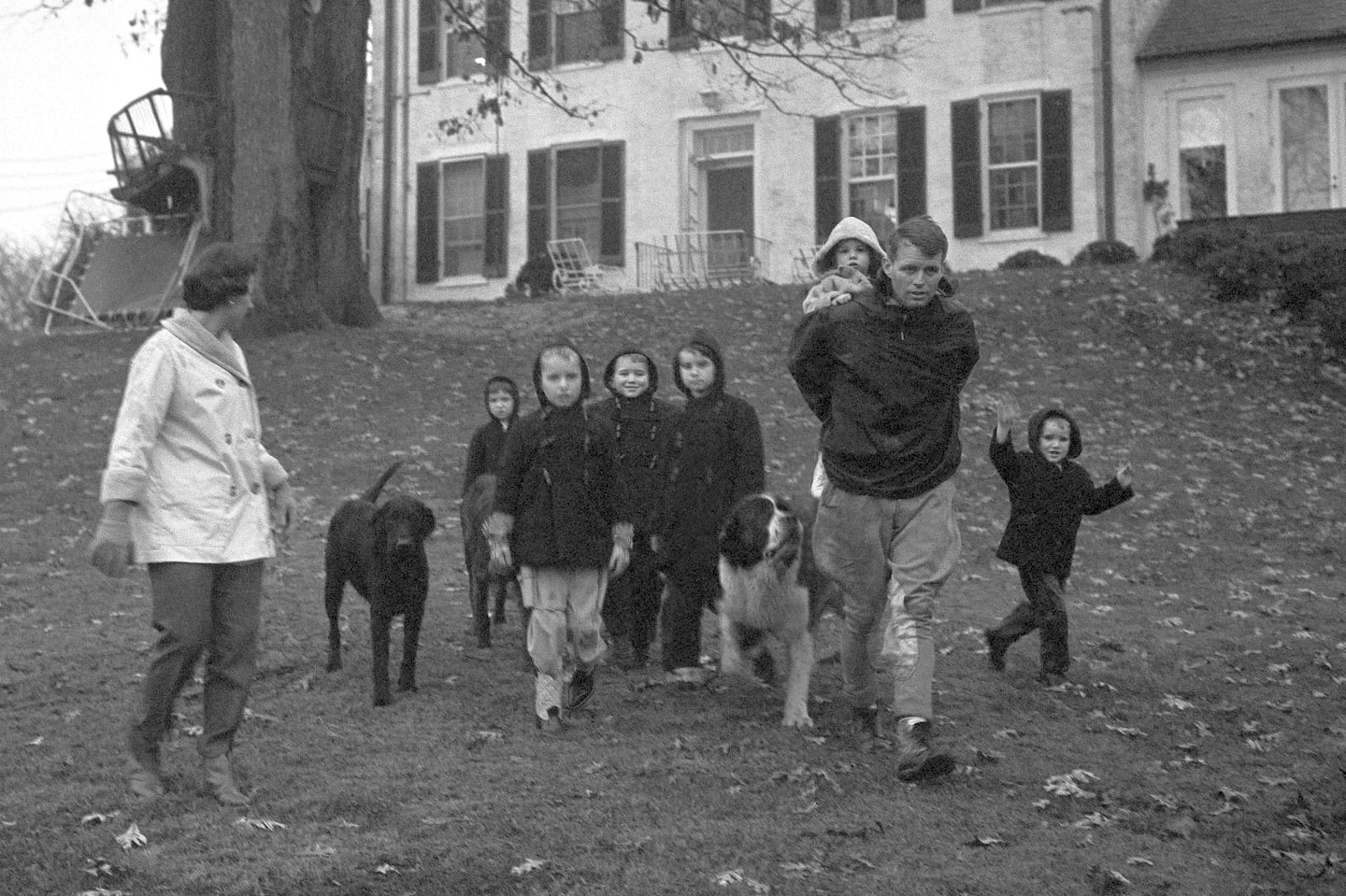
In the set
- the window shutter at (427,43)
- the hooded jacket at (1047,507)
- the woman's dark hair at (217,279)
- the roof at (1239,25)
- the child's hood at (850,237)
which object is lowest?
the hooded jacket at (1047,507)

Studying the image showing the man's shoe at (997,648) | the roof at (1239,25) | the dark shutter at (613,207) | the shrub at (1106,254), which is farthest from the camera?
the dark shutter at (613,207)

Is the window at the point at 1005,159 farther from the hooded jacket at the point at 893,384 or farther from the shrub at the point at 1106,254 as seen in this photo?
the hooded jacket at the point at 893,384

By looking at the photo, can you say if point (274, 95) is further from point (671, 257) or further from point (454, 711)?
point (454, 711)

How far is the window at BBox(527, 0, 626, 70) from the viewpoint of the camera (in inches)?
1137

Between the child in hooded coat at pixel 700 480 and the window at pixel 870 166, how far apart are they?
18.8 metres

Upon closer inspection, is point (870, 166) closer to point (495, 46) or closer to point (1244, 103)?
point (1244, 103)

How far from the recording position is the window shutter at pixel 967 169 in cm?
2609

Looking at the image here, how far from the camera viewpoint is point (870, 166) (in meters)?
27.1

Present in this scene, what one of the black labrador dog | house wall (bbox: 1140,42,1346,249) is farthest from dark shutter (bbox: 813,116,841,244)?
the black labrador dog

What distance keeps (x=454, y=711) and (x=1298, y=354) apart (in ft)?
47.5

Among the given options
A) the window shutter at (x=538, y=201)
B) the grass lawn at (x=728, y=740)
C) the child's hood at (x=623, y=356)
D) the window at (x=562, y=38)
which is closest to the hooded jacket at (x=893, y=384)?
the grass lawn at (x=728, y=740)

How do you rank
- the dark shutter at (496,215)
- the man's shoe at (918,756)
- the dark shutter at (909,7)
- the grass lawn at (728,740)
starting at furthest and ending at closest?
the dark shutter at (496,215)
the dark shutter at (909,7)
the man's shoe at (918,756)
the grass lawn at (728,740)

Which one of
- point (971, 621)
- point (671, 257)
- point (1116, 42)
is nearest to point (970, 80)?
point (1116, 42)

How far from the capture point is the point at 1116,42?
84.7ft
